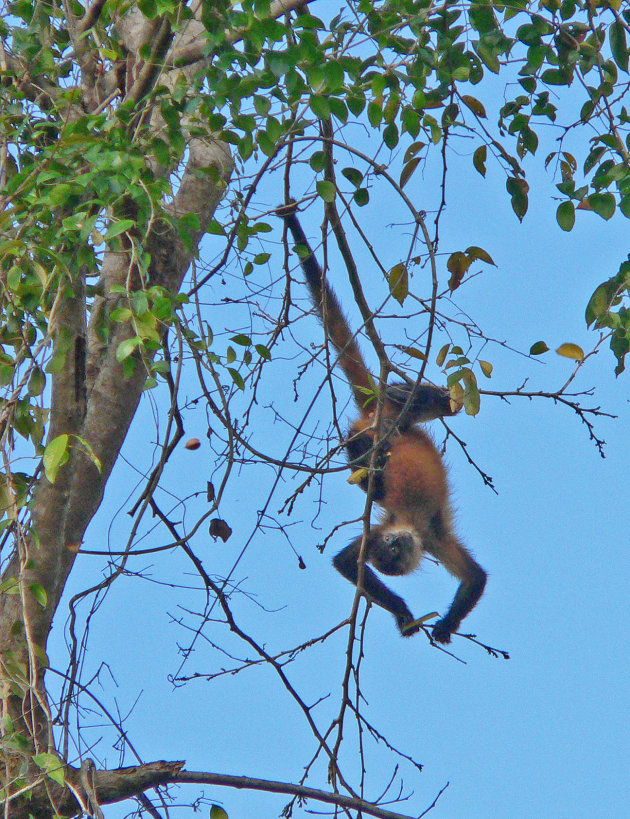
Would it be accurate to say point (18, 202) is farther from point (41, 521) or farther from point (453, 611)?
point (453, 611)

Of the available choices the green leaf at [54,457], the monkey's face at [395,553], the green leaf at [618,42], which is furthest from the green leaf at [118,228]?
the monkey's face at [395,553]

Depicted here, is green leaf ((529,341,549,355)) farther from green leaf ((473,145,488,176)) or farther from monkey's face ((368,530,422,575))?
monkey's face ((368,530,422,575))

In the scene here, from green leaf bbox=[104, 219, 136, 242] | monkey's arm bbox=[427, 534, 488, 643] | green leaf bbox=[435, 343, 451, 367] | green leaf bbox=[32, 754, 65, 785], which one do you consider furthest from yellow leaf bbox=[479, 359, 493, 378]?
monkey's arm bbox=[427, 534, 488, 643]

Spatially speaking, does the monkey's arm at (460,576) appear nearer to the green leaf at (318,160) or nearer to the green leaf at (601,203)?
the green leaf at (318,160)

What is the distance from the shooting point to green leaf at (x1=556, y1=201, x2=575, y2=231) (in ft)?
9.59

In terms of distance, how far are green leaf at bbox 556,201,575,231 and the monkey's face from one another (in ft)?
14.1

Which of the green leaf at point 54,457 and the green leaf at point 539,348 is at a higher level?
the green leaf at point 539,348

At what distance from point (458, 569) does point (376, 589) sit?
1073mm

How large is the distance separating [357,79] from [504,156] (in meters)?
0.78

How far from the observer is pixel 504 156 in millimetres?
3299

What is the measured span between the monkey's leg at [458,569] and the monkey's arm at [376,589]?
1.49 feet

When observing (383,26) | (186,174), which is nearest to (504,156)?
(383,26)

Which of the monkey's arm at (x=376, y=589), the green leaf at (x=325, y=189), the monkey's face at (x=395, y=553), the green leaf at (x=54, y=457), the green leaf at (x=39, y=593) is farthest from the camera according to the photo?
the monkey's face at (x=395, y=553)

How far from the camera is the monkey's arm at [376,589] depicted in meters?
6.16
